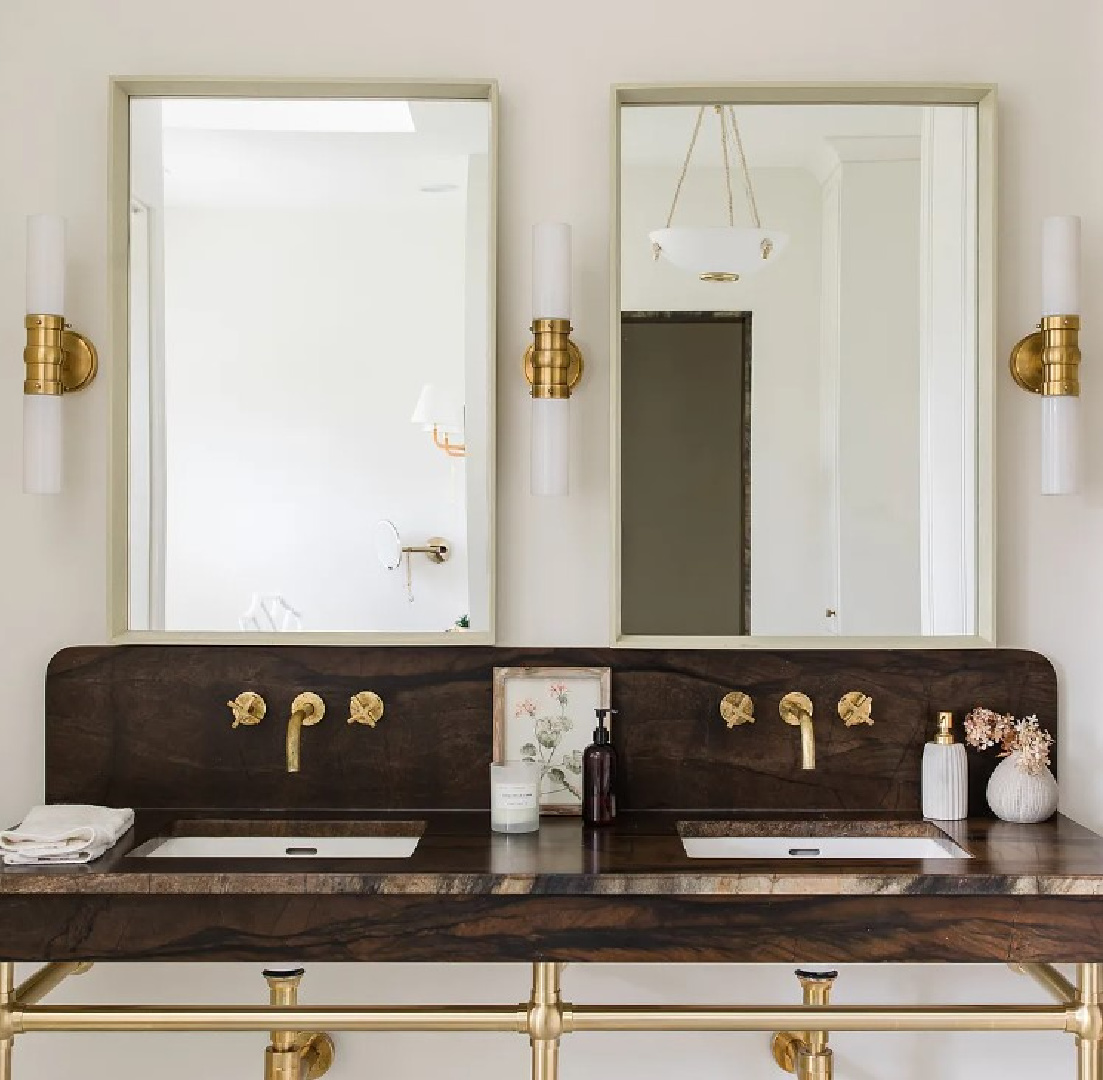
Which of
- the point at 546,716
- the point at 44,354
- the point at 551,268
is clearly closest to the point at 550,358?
the point at 551,268

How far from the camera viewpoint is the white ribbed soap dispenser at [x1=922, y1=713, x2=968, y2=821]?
76.5 inches

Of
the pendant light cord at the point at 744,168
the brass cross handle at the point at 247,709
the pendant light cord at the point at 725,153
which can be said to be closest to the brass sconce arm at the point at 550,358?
the pendant light cord at the point at 725,153

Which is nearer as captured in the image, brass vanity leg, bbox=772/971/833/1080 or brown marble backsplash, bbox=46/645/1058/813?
brass vanity leg, bbox=772/971/833/1080

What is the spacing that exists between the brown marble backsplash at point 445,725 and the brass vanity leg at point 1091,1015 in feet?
1.15

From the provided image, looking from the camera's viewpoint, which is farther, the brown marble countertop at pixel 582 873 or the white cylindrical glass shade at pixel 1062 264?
the white cylindrical glass shade at pixel 1062 264

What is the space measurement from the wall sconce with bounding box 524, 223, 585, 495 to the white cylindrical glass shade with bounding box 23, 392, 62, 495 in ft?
2.31

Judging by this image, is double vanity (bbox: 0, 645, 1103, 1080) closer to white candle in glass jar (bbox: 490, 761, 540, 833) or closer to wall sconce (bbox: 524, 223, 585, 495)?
white candle in glass jar (bbox: 490, 761, 540, 833)

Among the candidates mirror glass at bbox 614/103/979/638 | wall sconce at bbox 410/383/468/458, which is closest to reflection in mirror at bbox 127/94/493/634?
wall sconce at bbox 410/383/468/458

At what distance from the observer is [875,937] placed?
1.63m

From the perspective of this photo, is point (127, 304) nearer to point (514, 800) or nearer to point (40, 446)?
point (40, 446)

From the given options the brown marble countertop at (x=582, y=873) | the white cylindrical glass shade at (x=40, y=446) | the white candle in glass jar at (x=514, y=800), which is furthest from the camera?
the white cylindrical glass shade at (x=40, y=446)

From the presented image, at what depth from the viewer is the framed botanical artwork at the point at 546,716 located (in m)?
2.01

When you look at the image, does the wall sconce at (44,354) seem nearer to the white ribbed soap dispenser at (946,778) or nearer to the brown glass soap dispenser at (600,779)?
the brown glass soap dispenser at (600,779)

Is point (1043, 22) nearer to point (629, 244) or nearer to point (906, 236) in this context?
point (906, 236)
